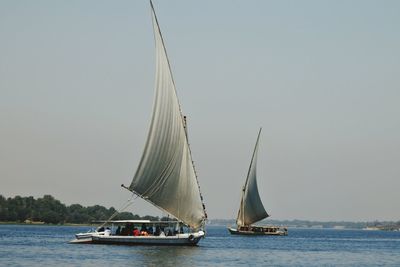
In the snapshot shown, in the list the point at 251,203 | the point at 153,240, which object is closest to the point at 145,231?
the point at 153,240

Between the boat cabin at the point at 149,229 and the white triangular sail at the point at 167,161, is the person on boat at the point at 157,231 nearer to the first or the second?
the boat cabin at the point at 149,229

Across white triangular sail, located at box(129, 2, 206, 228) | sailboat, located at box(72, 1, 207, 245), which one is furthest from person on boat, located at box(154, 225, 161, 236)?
white triangular sail, located at box(129, 2, 206, 228)

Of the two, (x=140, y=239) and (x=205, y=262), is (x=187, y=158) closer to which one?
(x=140, y=239)

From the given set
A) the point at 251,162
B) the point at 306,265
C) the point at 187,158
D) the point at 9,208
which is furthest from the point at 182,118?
the point at 9,208

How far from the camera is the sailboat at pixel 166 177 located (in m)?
64.0

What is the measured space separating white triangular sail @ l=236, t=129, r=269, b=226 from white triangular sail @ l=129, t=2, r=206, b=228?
42710mm

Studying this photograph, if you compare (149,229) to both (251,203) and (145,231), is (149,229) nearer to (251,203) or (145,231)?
(145,231)

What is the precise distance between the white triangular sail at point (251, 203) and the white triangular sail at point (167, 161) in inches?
1681

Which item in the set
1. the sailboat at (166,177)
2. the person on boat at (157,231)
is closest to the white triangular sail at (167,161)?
the sailboat at (166,177)

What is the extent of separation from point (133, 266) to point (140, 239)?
16.9 m

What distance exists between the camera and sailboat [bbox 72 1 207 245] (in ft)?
210

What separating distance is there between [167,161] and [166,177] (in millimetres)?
1304

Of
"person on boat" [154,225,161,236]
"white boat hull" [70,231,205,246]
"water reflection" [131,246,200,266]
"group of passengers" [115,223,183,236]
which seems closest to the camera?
"water reflection" [131,246,200,266]

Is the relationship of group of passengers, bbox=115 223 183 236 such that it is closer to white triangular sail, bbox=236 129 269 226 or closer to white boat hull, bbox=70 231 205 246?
white boat hull, bbox=70 231 205 246
